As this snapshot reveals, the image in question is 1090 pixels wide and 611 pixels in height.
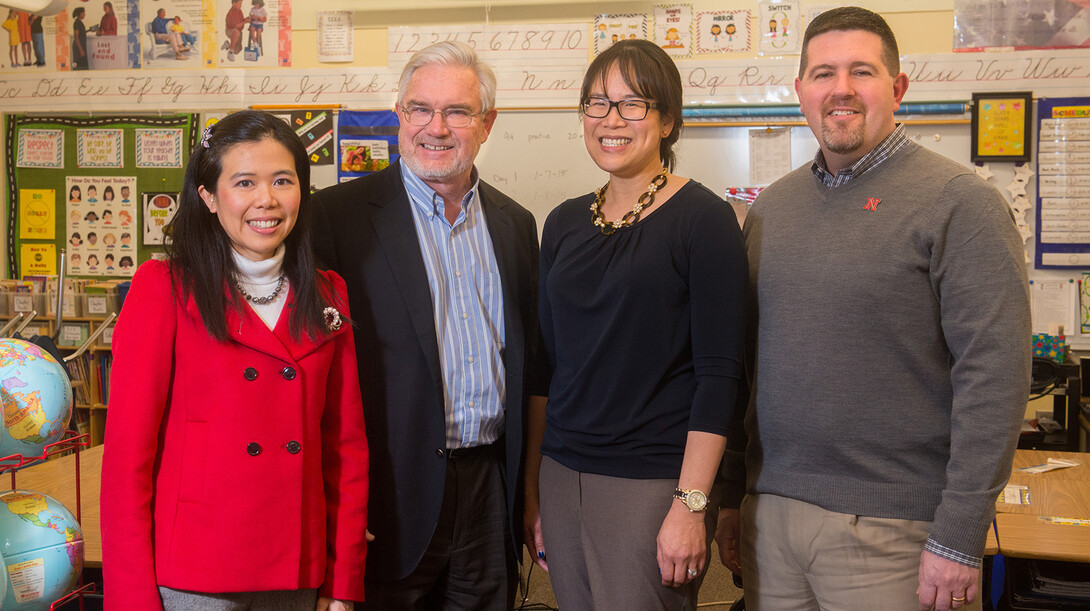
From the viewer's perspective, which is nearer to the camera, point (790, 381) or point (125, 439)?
point (125, 439)

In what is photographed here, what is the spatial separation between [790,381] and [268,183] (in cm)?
105

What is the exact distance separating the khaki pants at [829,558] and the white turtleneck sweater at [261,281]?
3.32ft

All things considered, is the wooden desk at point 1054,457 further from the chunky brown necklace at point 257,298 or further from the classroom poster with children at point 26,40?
the classroom poster with children at point 26,40

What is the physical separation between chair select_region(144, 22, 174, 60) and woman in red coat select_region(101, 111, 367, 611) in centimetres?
372

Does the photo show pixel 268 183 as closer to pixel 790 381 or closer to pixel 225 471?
pixel 225 471

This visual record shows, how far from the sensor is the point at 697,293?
149 cm

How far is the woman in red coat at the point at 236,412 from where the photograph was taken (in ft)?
4.45

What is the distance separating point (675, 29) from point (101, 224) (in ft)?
11.4

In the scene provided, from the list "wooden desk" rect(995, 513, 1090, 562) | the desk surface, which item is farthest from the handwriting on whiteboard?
"wooden desk" rect(995, 513, 1090, 562)

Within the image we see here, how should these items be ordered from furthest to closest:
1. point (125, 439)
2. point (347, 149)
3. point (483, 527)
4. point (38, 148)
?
1. point (38, 148)
2. point (347, 149)
3. point (483, 527)
4. point (125, 439)

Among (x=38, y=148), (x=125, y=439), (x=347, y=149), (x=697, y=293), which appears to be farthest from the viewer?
(x=38, y=148)

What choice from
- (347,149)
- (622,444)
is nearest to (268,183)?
(622,444)

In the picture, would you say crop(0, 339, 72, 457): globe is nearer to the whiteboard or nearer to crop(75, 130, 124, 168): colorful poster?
the whiteboard

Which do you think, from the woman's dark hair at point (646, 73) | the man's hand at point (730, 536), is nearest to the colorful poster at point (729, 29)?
the woman's dark hair at point (646, 73)
